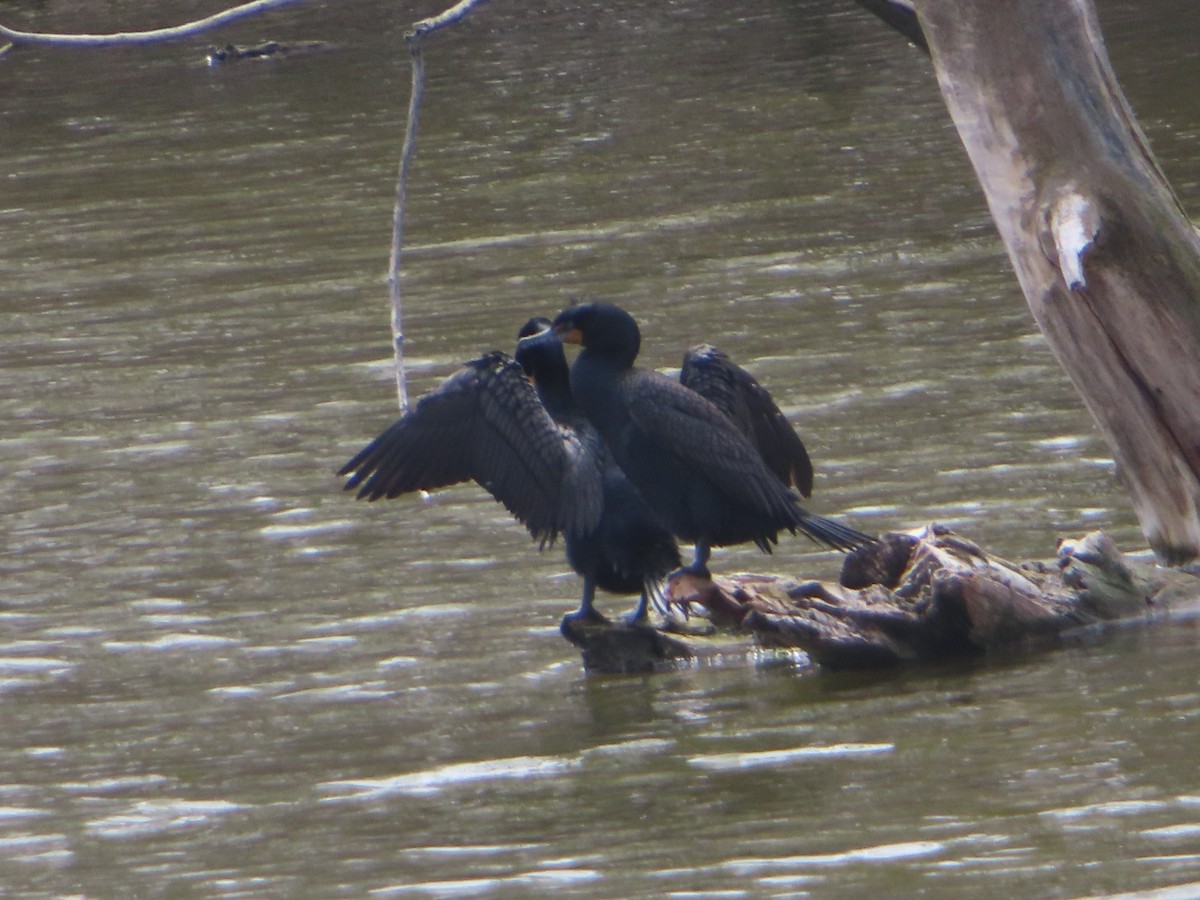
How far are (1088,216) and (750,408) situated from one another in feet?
4.41

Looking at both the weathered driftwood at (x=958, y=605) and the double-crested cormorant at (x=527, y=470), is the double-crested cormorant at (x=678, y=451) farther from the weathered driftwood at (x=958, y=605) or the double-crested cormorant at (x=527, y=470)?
the weathered driftwood at (x=958, y=605)

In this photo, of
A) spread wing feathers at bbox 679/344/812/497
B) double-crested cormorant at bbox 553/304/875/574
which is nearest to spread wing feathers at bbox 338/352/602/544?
double-crested cormorant at bbox 553/304/875/574

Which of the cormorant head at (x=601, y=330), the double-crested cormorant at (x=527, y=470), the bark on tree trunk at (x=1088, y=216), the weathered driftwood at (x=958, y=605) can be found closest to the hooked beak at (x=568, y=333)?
the cormorant head at (x=601, y=330)

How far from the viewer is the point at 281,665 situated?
613cm

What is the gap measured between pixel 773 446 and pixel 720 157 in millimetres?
7618

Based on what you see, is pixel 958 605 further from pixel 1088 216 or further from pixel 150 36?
pixel 150 36

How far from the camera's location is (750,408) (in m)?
6.77

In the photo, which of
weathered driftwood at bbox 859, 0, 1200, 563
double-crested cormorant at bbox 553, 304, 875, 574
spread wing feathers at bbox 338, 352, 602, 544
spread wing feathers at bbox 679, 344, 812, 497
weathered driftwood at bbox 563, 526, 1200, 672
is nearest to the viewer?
weathered driftwood at bbox 563, 526, 1200, 672

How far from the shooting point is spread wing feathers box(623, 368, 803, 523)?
20.2 ft

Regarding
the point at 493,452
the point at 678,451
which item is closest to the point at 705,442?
the point at 678,451

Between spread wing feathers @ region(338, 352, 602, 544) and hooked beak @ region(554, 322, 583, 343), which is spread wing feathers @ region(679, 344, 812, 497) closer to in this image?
hooked beak @ region(554, 322, 583, 343)

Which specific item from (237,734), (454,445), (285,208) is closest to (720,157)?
(285,208)

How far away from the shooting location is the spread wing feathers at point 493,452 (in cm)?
607

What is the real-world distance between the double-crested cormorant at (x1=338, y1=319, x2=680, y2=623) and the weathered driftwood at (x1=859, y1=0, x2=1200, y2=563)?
1294mm
